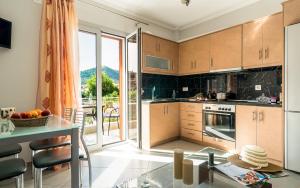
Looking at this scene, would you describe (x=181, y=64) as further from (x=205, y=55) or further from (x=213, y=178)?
(x=213, y=178)

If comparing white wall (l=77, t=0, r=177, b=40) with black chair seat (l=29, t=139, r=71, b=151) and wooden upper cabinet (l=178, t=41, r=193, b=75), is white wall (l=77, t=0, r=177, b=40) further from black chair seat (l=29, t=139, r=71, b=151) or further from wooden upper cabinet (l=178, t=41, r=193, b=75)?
black chair seat (l=29, t=139, r=71, b=151)

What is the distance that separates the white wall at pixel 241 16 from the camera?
2963 mm

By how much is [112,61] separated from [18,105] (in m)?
1.93

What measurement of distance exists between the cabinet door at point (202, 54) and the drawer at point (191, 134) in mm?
1263

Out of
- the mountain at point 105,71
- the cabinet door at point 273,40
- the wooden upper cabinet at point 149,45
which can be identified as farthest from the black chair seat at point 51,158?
the cabinet door at point 273,40

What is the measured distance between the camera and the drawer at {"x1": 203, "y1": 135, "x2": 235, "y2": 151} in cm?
300

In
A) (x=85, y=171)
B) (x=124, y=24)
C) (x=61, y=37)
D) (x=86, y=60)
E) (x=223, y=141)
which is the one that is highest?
(x=124, y=24)

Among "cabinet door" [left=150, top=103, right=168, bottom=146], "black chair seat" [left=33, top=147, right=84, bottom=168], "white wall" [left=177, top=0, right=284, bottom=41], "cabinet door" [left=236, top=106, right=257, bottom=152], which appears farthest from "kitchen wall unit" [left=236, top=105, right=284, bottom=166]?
"black chair seat" [left=33, top=147, right=84, bottom=168]

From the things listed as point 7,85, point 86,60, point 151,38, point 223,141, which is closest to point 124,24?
point 151,38

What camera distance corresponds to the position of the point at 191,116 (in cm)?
359

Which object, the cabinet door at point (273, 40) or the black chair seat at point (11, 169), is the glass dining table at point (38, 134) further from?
the cabinet door at point (273, 40)

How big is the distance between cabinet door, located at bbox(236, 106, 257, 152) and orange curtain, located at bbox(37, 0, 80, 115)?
2.58m

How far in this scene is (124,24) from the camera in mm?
3553

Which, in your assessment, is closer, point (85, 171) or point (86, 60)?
point (85, 171)
